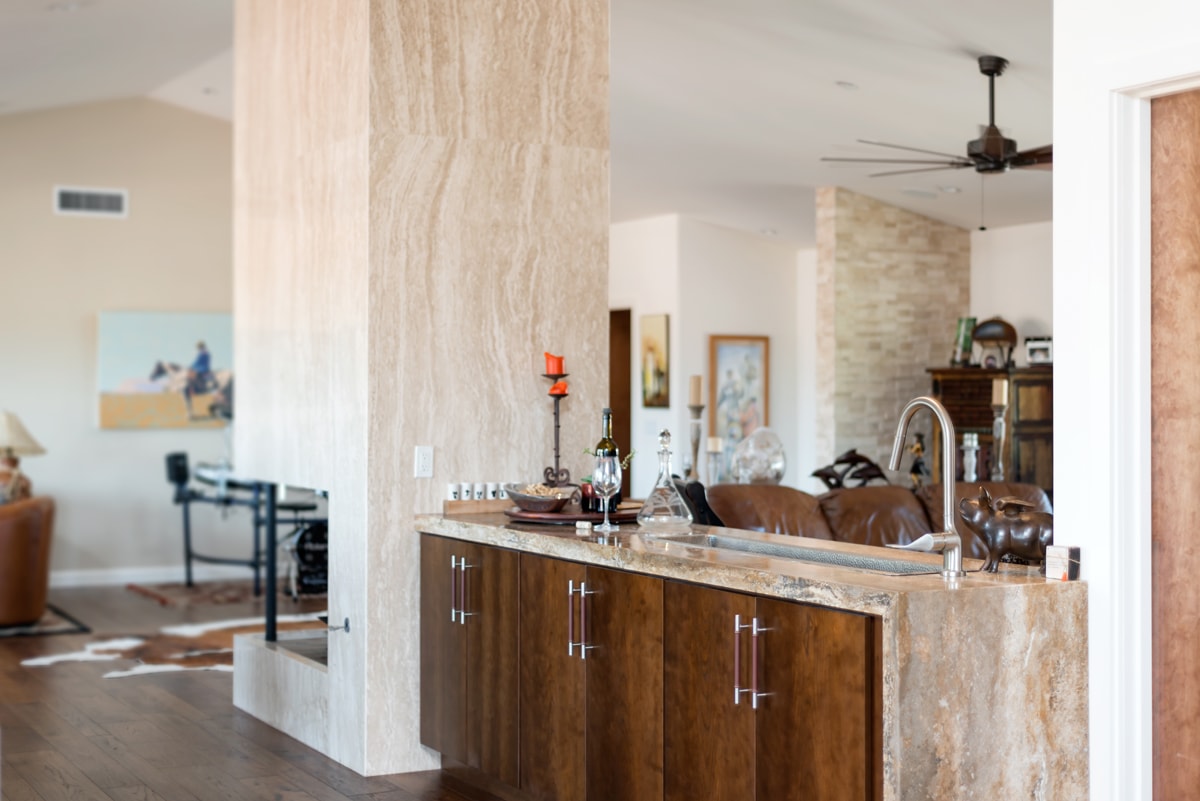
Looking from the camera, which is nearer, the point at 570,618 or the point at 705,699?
the point at 705,699

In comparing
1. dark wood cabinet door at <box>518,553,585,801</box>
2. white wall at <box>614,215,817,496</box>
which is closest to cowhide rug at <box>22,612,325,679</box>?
dark wood cabinet door at <box>518,553,585,801</box>

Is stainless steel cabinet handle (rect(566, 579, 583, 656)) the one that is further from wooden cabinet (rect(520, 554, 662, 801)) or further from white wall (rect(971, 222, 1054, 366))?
white wall (rect(971, 222, 1054, 366))

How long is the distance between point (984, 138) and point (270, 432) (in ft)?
12.9

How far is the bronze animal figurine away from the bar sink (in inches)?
5.6

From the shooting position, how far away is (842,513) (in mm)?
5949

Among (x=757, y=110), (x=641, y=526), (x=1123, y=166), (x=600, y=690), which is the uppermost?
(x=757, y=110)

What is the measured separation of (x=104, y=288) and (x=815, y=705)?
8455mm

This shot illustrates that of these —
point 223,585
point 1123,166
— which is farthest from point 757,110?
point 1123,166

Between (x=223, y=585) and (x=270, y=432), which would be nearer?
(x=270, y=432)

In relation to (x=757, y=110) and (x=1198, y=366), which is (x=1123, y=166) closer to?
(x=1198, y=366)

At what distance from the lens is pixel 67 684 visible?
614 centimetres

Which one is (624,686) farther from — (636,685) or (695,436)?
(695,436)

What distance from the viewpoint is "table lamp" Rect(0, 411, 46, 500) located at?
8109 mm

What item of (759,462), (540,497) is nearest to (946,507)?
(540,497)
